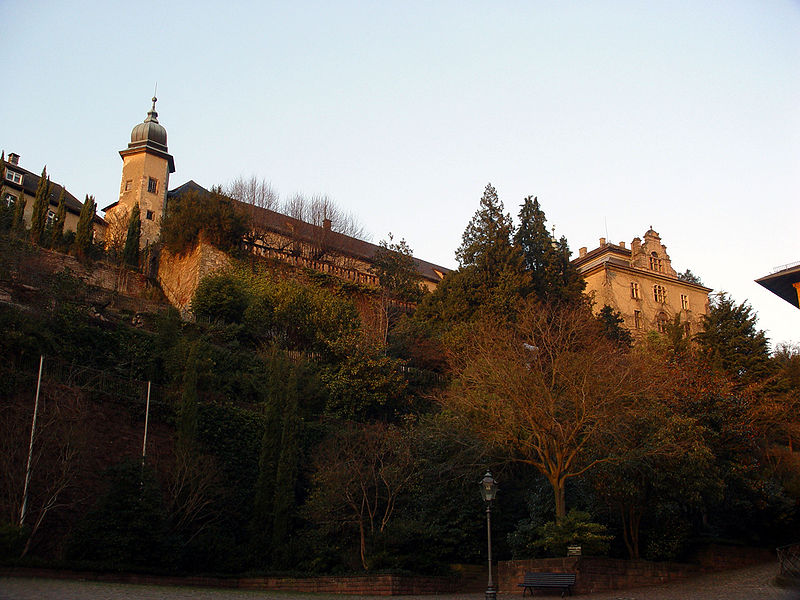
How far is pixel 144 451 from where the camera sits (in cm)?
1877

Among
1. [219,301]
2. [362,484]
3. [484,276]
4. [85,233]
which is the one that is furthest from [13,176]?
[362,484]

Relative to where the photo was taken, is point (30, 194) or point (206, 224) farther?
point (30, 194)

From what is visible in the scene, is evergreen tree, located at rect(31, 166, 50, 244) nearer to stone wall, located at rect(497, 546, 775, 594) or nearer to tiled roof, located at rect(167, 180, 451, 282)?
tiled roof, located at rect(167, 180, 451, 282)

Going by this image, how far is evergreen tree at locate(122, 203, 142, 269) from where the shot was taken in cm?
3862

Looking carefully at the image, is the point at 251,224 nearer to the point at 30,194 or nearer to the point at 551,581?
the point at 30,194

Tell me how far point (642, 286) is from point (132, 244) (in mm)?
34166

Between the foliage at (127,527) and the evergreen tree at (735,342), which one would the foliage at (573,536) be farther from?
the evergreen tree at (735,342)

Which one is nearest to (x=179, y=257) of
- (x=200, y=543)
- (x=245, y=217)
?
(x=245, y=217)

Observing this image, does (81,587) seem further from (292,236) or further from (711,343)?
(711,343)

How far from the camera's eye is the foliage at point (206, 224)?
3344 centimetres

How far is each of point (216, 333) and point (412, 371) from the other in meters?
7.63

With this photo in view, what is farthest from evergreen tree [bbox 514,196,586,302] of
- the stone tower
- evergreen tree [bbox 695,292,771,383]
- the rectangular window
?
the rectangular window

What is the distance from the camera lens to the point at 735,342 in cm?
3281

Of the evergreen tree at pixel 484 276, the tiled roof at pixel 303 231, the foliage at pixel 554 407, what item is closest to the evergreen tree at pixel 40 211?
the tiled roof at pixel 303 231
